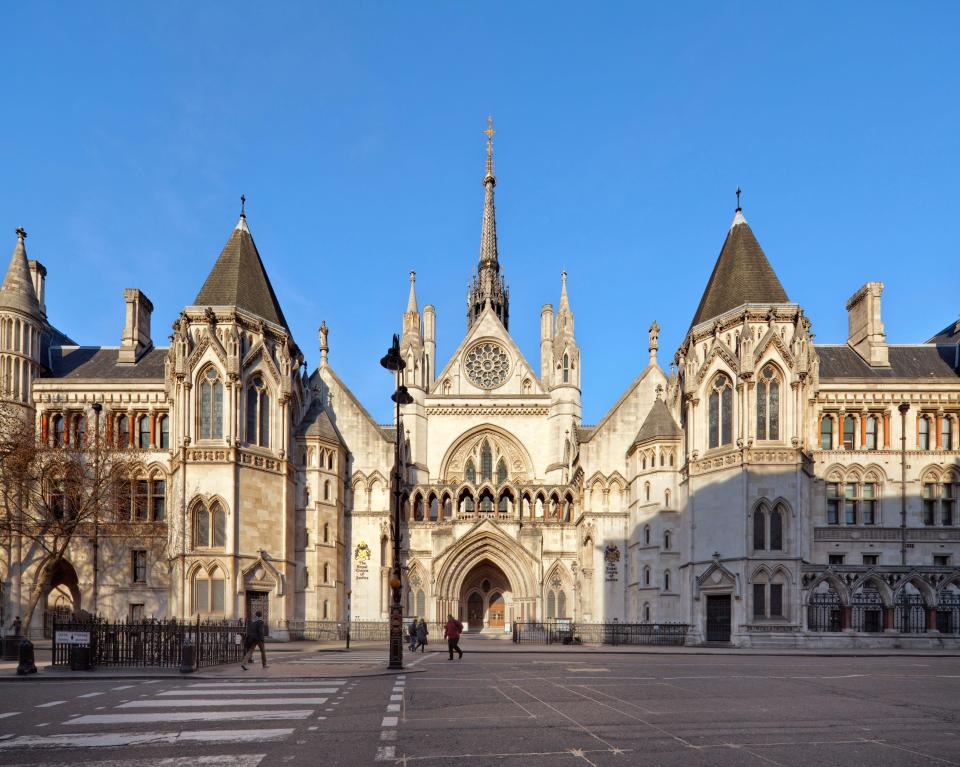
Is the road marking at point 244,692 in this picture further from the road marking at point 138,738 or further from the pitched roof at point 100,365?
the pitched roof at point 100,365

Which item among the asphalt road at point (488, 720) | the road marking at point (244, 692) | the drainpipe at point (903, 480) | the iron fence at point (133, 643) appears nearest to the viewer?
the asphalt road at point (488, 720)

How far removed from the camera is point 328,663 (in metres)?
25.4

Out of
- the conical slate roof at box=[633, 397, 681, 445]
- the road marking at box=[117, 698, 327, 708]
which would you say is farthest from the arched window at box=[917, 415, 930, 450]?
the road marking at box=[117, 698, 327, 708]

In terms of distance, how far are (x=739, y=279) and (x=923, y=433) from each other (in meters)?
12.8

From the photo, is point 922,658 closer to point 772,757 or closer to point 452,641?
point 452,641

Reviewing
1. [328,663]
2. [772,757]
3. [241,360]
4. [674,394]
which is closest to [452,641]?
[328,663]

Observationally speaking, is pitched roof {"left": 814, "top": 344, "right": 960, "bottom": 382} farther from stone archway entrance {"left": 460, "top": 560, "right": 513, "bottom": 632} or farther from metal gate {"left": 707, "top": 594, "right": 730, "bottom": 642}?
stone archway entrance {"left": 460, "top": 560, "right": 513, "bottom": 632}

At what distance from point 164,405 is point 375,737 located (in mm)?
36711

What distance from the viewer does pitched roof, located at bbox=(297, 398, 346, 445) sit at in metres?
46.4

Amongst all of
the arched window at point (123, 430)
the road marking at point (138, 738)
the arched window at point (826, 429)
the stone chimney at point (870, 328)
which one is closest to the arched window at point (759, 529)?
the arched window at point (826, 429)

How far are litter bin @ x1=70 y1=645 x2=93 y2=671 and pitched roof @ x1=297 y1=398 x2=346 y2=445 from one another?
24588 millimetres

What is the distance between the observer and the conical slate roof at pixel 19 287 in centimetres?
4375

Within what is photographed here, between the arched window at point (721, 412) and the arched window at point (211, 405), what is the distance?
2264cm

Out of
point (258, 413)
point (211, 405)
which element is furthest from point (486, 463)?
point (211, 405)
